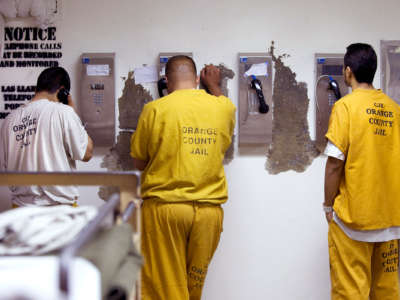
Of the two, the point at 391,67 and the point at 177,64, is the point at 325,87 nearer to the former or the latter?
the point at 391,67

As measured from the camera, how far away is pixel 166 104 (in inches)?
75.0

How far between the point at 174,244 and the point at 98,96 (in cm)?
103

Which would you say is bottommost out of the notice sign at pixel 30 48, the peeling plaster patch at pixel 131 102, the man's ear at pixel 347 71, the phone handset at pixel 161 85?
the peeling plaster patch at pixel 131 102

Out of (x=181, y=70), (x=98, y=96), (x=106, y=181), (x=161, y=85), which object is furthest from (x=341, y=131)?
(x=98, y=96)

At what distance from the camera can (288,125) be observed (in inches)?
95.4

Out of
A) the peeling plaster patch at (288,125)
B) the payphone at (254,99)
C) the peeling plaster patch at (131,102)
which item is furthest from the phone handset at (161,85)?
the peeling plaster patch at (288,125)

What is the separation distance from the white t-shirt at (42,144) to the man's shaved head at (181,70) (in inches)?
21.6

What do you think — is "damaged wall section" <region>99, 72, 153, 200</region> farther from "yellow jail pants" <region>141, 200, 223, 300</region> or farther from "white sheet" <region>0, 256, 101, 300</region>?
"white sheet" <region>0, 256, 101, 300</region>

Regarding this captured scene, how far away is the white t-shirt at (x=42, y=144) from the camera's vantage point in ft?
6.14

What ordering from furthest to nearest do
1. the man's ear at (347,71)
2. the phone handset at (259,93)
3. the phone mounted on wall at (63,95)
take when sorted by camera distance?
1. the phone handset at (259,93)
2. the phone mounted on wall at (63,95)
3. the man's ear at (347,71)

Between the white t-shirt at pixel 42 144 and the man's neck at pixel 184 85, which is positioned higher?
the man's neck at pixel 184 85

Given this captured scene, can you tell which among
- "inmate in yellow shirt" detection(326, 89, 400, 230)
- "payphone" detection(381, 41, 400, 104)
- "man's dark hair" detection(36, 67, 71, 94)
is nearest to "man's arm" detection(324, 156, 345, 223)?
"inmate in yellow shirt" detection(326, 89, 400, 230)

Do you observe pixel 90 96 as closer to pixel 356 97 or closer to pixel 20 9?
pixel 20 9

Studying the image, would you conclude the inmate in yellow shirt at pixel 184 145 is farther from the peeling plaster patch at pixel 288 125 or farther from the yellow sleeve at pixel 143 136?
the peeling plaster patch at pixel 288 125
